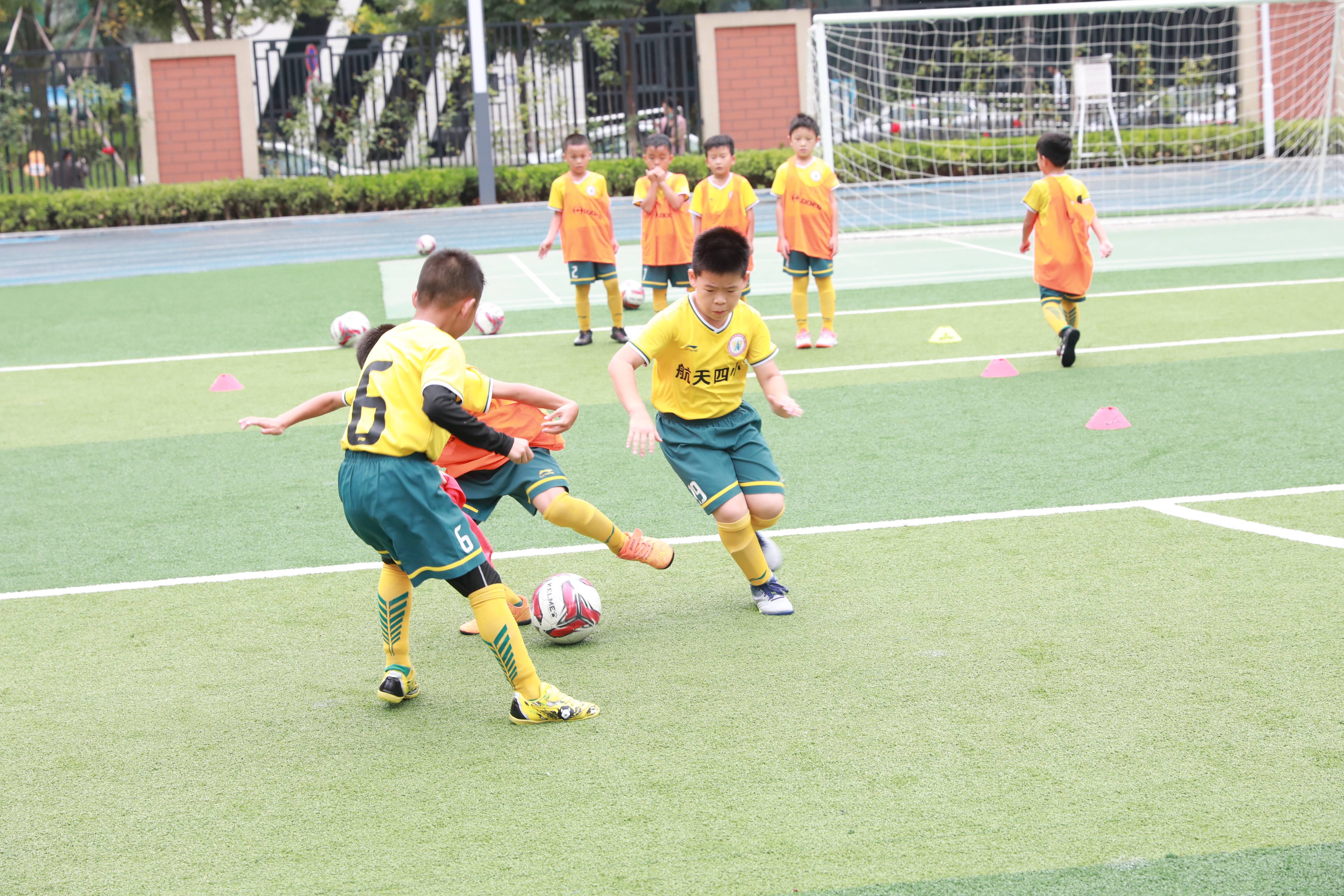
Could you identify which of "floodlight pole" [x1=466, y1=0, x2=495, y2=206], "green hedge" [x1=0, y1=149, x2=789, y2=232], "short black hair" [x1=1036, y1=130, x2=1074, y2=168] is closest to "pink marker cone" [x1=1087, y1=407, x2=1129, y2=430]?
"short black hair" [x1=1036, y1=130, x2=1074, y2=168]

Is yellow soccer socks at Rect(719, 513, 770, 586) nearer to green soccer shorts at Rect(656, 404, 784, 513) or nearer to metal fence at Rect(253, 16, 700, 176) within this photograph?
green soccer shorts at Rect(656, 404, 784, 513)

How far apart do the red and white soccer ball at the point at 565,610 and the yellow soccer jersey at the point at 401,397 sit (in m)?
1.00

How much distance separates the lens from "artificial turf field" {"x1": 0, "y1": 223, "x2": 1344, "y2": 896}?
10.4 feet

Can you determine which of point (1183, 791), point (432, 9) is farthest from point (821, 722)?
point (432, 9)

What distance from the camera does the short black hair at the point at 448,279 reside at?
3980 mm

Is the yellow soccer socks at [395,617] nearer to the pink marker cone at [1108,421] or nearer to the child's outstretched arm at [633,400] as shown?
the child's outstretched arm at [633,400]

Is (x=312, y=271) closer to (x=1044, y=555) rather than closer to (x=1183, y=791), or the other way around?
(x=1044, y=555)

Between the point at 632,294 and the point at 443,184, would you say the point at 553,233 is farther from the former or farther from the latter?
the point at 443,184

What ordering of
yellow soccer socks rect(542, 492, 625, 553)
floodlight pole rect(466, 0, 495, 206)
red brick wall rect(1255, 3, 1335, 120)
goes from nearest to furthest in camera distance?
yellow soccer socks rect(542, 492, 625, 553)
floodlight pole rect(466, 0, 495, 206)
red brick wall rect(1255, 3, 1335, 120)

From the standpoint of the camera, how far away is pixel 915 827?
3236 mm

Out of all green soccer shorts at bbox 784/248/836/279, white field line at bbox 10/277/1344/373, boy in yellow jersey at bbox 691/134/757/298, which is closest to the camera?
boy in yellow jersey at bbox 691/134/757/298

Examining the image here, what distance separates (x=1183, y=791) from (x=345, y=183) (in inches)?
977

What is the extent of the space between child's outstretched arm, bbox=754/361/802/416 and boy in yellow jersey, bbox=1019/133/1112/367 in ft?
16.2

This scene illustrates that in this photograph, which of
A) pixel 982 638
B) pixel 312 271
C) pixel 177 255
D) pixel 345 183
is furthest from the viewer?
pixel 345 183
